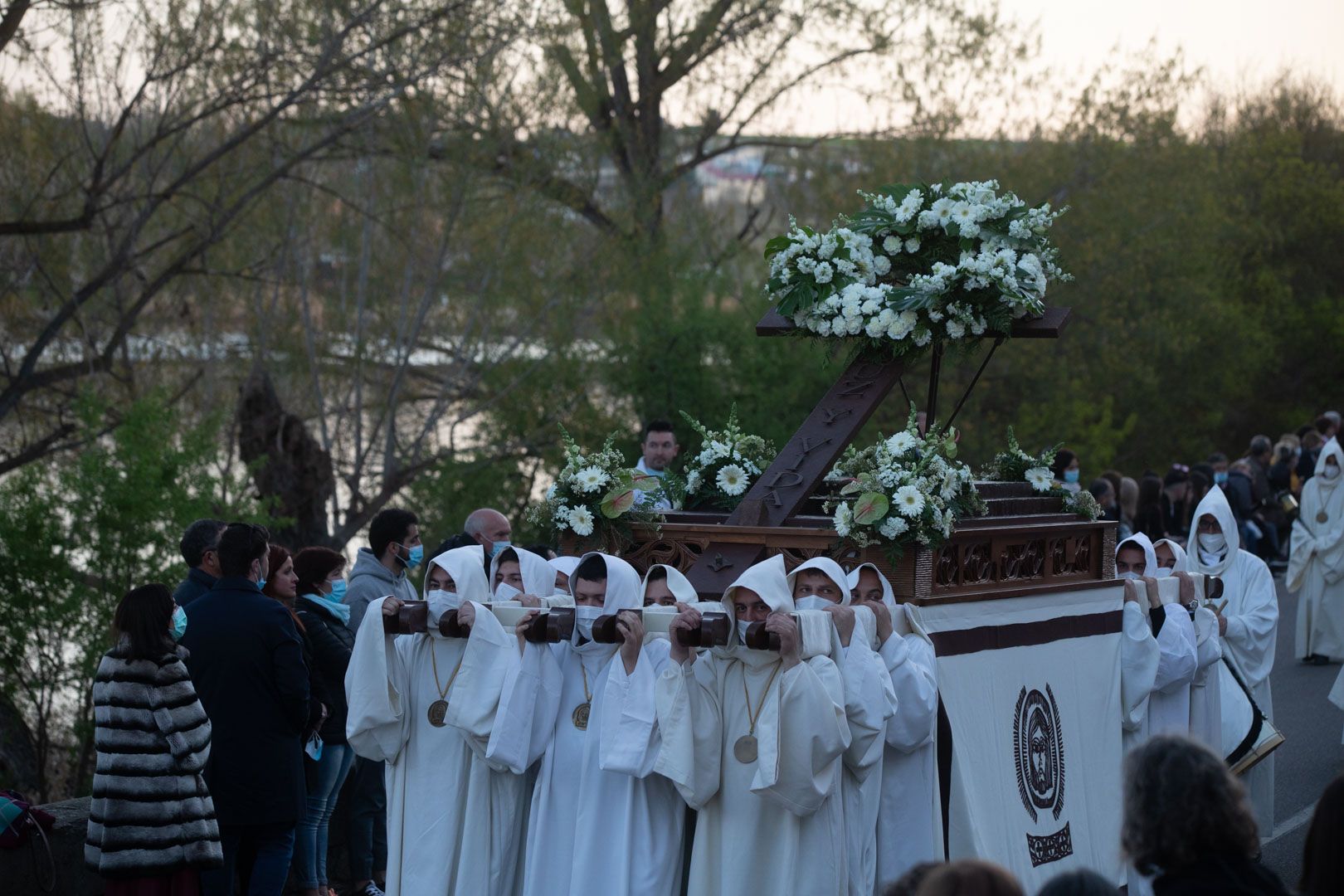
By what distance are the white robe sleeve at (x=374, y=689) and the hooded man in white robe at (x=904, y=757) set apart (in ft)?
5.99

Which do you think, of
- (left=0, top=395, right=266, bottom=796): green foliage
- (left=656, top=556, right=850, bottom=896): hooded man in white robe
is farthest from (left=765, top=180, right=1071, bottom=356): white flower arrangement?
(left=0, top=395, right=266, bottom=796): green foliage

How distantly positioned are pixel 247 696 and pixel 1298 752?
8226 mm

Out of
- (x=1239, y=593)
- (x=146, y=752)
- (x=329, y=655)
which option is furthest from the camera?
(x=1239, y=593)

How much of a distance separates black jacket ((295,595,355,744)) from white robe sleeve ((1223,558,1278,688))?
18.8 feet

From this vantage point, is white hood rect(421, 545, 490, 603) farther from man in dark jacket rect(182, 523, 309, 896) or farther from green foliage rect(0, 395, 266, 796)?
green foliage rect(0, 395, 266, 796)

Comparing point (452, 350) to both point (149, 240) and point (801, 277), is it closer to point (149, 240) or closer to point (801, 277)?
point (149, 240)

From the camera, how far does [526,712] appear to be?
19.9 ft

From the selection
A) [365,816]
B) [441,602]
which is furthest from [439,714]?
[365,816]

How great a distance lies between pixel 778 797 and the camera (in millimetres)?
5719

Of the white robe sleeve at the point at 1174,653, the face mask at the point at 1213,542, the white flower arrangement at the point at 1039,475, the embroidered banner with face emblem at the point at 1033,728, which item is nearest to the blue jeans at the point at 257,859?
the embroidered banner with face emblem at the point at 1033,728

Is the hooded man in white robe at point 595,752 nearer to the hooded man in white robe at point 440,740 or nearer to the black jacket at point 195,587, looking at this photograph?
the hooded man in white robe at point 440,740

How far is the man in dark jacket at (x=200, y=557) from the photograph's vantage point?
23.4 feet

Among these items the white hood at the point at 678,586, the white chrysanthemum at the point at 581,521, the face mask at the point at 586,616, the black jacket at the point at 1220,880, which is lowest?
the black jacket at the point at 1220,880

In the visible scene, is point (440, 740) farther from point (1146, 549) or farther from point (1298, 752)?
point (1298, 752)
